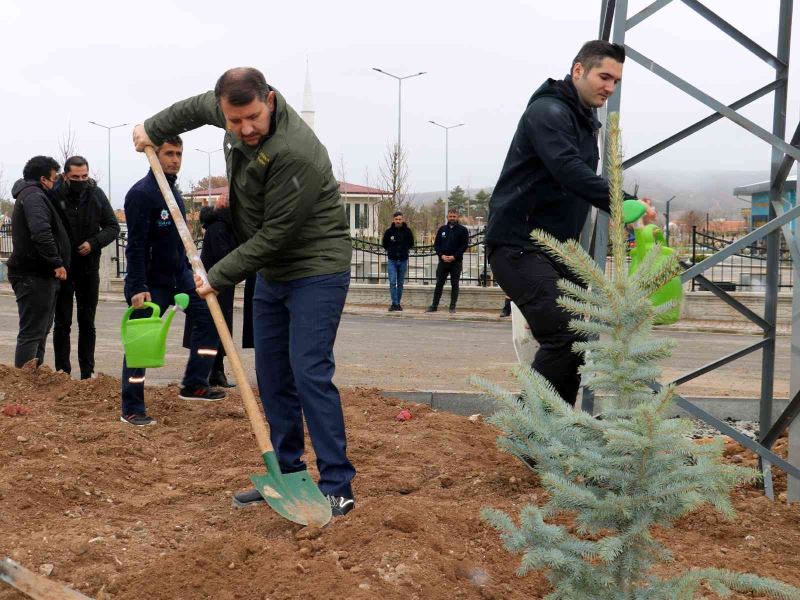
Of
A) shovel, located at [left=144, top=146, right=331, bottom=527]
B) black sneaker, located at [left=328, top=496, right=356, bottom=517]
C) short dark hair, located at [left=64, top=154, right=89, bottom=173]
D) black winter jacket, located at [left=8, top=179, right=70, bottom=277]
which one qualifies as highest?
short dark hair, located at [left=64, top=154, right=89, bottom=173]

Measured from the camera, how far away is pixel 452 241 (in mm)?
16359

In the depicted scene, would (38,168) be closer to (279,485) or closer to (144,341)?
(144,341)

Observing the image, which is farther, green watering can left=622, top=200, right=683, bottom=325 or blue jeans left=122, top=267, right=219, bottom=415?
blue jeans left=122, top=267, right=219, bottom=415

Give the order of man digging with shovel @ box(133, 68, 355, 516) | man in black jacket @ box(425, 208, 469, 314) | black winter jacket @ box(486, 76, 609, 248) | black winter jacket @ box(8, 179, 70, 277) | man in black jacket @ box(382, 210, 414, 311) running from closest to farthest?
man digging with shovel @ box(133, 68, 355, 516) < black winter jacket @ box(486, 76, 609, 248) < black winter jacket @ box(8, 179, 70, 277) < man in black jacket @ box(425, 208, 469, 314) < man in black jacket @ box(382, 210, 414, 311)

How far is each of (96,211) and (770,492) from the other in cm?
562

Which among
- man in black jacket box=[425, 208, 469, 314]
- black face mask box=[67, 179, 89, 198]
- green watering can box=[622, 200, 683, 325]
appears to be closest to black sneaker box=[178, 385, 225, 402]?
black face mask box=[67, 179, 89, 198]

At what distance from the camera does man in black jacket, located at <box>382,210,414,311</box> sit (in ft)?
54.2

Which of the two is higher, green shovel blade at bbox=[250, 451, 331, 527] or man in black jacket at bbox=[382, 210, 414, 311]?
man in black jacket at bbox=[382, 210, 414, 311]

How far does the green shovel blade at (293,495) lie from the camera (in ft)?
12.1

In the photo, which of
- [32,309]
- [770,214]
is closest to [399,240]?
[32,309]

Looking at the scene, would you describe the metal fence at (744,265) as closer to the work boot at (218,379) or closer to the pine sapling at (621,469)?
the work boot at (218,379)

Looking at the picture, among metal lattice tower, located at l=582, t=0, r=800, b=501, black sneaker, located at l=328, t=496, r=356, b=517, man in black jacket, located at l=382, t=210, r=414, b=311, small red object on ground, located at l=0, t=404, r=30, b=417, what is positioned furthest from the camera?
man in black jacket, located at l=382, t=210, r=414, b=311

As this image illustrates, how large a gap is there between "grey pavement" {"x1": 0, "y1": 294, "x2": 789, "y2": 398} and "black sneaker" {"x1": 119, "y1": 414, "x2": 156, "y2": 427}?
2020 millimetres

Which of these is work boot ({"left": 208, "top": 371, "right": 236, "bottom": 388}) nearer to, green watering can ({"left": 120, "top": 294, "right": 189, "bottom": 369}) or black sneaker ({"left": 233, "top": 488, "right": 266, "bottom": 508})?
green watering can ({"left": 120, "top": 294, "right": 189, "bottom": 369})
